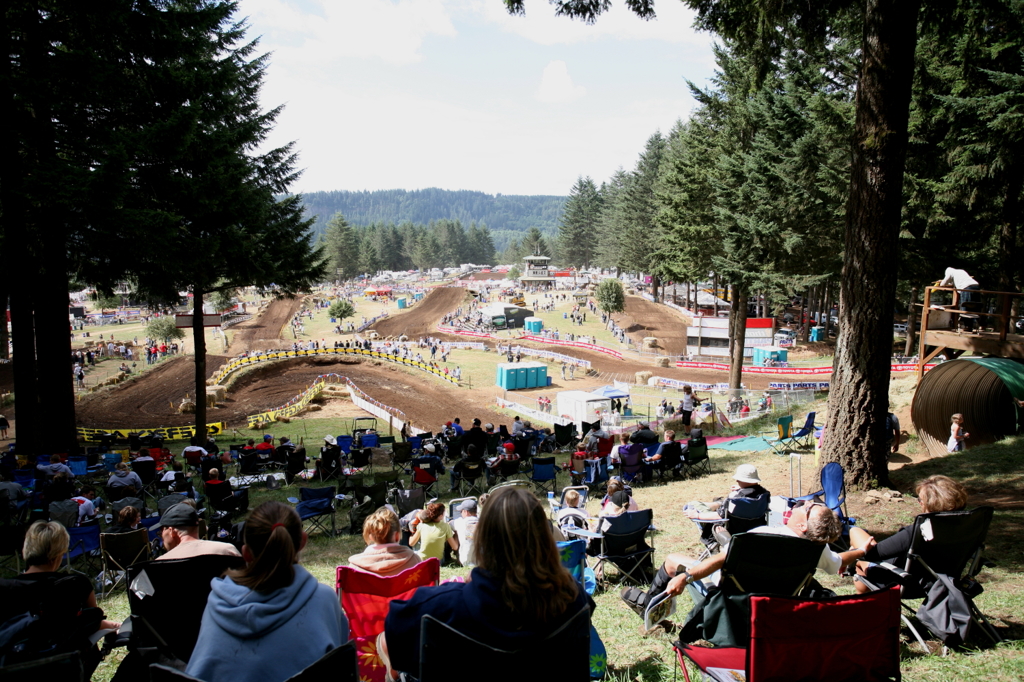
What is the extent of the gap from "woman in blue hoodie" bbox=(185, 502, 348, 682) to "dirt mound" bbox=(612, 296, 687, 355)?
47.8 meters

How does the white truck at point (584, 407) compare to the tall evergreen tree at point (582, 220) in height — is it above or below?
below

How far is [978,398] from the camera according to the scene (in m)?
11.5

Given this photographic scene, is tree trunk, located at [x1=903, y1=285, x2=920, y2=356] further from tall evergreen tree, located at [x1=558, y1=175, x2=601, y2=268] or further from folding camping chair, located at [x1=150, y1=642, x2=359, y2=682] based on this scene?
tall evergreen tree, located at [x1=558, y1=175, x2=601, y2=268]

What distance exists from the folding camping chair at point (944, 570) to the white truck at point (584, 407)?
1975 centimetres

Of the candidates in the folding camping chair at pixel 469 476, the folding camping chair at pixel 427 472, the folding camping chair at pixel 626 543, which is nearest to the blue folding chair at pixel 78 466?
the folding camping chair at pixel 427 472

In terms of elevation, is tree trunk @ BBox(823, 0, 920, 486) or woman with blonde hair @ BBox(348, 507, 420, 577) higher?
tree trunk @ BBox(823, 0, 920, 486)

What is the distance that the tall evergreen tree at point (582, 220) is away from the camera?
358 feet

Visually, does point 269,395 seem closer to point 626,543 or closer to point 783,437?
point 783,437

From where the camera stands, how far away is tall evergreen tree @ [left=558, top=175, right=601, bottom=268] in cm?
10919

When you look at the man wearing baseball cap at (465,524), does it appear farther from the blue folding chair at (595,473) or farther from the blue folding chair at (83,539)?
the blue folding chair at (595,473)

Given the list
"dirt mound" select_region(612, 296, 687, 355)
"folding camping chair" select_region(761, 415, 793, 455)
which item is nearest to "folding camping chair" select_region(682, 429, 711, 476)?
"folding camping chair" select_region(761, 415, 793, 455)

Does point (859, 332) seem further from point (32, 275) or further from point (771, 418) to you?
point (32, 275)

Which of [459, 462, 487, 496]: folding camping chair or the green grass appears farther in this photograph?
[459, 462, 487, 496]: folding camping chair

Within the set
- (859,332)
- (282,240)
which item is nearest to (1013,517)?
(859,332)
